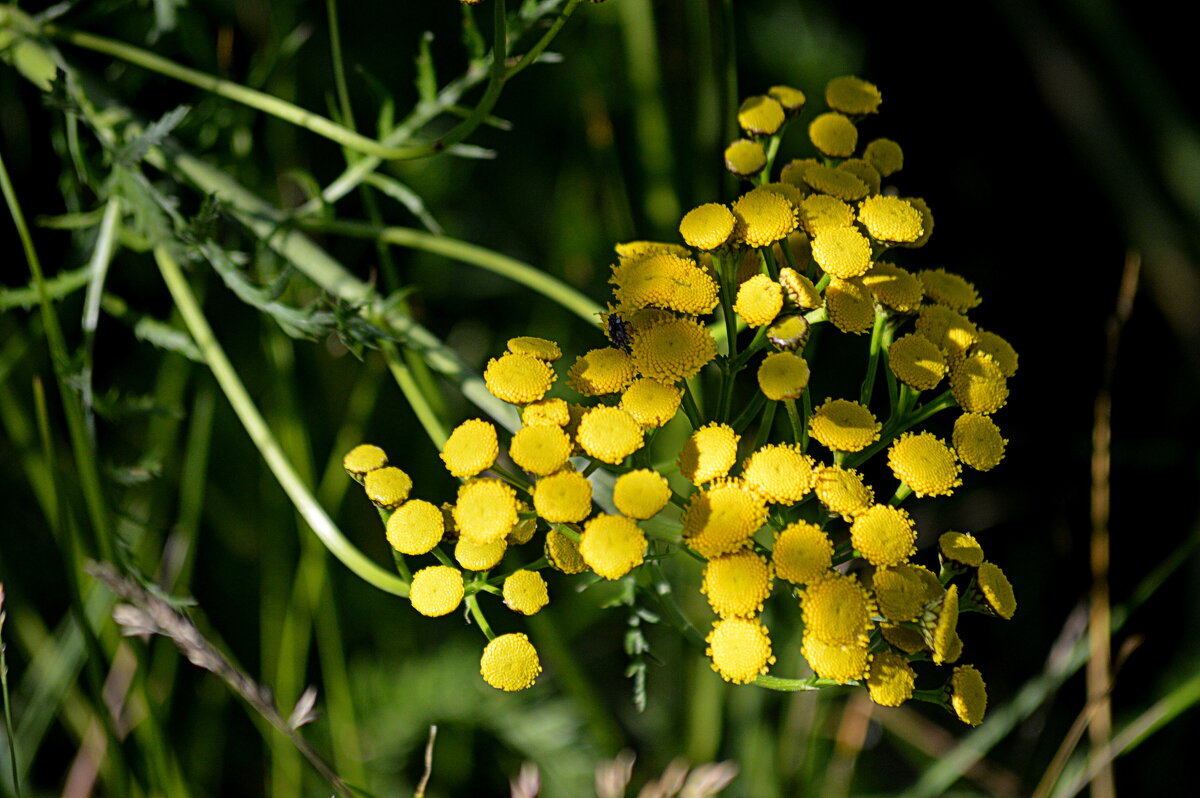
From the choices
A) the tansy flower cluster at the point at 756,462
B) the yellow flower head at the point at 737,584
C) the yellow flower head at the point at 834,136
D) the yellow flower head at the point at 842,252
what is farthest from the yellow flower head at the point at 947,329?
the yellow flower head at the point at 737,584

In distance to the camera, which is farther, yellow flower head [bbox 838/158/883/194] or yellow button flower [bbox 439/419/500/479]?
yellow flower head [bbox 838/158/883/194]

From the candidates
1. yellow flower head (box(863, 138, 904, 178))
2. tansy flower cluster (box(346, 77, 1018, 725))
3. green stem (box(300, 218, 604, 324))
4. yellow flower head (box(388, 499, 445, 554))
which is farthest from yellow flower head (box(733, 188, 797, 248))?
yellow flower head (box(388, 499, 445, 554))

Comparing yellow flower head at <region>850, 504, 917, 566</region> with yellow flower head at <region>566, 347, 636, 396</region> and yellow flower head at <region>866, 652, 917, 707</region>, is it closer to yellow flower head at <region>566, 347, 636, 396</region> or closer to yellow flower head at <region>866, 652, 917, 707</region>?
yellow flower head at <region>866, 652, 917, 707</region>

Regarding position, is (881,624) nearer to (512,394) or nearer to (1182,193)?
(512,394)

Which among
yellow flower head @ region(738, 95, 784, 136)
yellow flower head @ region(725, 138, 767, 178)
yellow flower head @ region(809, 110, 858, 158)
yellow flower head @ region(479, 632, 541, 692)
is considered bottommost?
yellow flower head @ region(479, 632, 541, 692)

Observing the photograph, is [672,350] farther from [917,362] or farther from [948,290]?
[948,290]

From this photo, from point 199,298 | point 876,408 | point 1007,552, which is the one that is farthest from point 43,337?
point 1007,552
